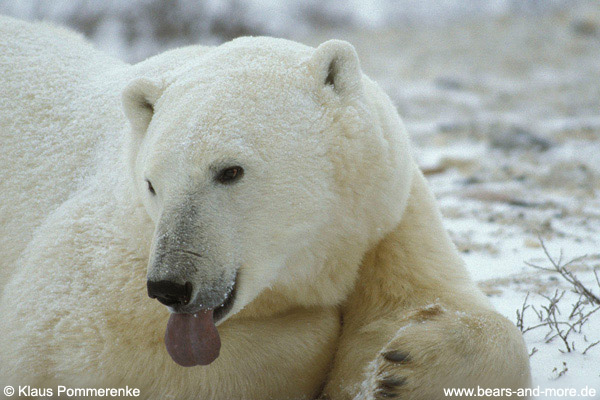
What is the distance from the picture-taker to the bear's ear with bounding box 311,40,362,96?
242cm

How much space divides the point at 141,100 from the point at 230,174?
573 millimetres

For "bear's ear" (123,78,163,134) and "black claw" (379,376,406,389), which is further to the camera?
"bear's ear" (123,78,163,134)

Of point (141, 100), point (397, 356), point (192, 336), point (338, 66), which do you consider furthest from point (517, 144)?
point (192, 336)

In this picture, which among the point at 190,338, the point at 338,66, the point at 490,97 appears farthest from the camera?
the point at 490,97

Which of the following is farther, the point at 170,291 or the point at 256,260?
the point at 256,260

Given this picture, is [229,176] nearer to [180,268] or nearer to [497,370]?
[180,268]

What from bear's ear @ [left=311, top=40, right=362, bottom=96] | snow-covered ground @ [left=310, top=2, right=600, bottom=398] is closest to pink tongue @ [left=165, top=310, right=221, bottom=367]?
bear's ear @ [left=311, top=40, right=362, bottom=96]

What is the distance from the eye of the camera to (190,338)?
215 centimetres

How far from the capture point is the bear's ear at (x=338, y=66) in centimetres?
242

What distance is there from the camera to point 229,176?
218 cm

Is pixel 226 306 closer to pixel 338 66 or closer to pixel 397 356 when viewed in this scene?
pixel 397 356

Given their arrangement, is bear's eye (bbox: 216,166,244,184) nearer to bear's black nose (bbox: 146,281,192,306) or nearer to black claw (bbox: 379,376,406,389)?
bear's black nose (bbox: 146,281,192,306)

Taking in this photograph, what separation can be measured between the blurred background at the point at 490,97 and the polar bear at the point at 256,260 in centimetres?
60

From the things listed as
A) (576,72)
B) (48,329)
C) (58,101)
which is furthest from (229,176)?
(576,72)
